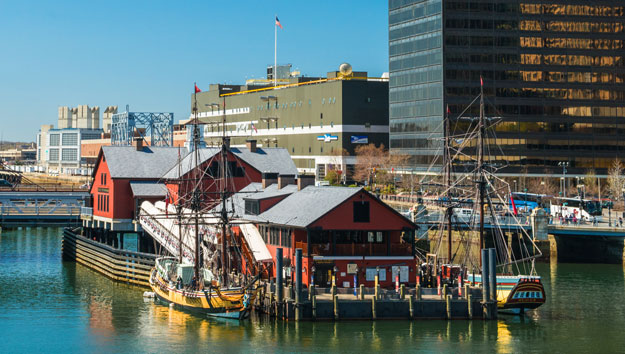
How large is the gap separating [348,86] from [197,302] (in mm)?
129882

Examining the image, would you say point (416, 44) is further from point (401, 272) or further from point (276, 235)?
point (401, 272)

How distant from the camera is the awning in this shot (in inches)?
2744

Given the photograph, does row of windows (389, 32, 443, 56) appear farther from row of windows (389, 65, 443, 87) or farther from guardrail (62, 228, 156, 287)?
guardrail (62, 228, 156, 287)

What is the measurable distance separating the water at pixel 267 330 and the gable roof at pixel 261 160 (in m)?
22.1

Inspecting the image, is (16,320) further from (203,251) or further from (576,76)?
(576,76)

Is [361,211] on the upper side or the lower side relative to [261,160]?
lower

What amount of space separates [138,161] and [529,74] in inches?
3582

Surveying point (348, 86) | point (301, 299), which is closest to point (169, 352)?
point (301, 299)

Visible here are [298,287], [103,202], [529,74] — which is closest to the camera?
[298,287]

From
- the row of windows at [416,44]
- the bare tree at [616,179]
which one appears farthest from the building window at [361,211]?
the row of windows at [416,44]

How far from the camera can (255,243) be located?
236 feet

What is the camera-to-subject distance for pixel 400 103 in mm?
182375

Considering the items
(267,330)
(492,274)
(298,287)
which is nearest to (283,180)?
(298,287)

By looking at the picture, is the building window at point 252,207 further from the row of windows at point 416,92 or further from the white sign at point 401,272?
the row of windows at point 416,92
